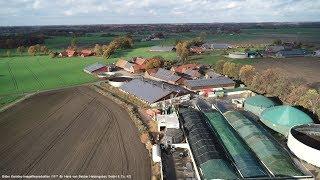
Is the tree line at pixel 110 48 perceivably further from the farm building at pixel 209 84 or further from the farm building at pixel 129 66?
the farm building at pixel 209 84

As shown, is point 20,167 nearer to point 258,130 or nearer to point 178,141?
point 178,141

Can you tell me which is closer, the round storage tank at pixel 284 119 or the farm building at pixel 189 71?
the round storage tank at pixel 284 119

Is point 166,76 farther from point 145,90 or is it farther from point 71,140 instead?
point 71,140

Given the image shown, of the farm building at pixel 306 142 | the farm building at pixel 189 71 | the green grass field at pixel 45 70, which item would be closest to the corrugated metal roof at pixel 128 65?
the green grass field at pixel 45 70

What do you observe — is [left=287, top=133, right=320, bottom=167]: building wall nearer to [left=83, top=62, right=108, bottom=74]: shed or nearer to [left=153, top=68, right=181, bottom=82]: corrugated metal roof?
[left=153, top=68, right=181, bottom=82]: corrugated metal roof

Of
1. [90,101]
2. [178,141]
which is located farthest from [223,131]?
[90,101]

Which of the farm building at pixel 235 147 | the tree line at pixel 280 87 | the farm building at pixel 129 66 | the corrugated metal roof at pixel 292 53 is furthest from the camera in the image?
the corrugated metal roof at pixel 292 53

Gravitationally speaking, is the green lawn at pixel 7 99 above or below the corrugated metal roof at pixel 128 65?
below
